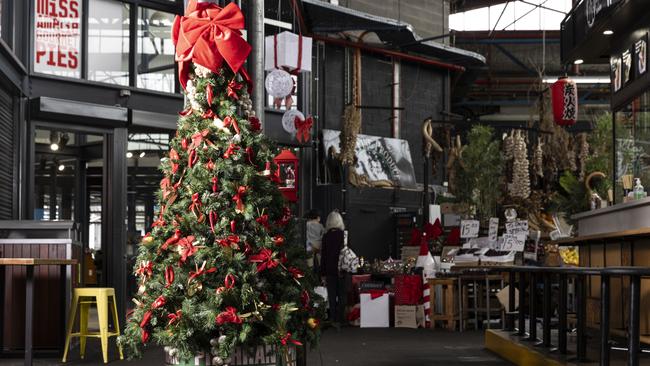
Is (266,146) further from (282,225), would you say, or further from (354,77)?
(354,77)

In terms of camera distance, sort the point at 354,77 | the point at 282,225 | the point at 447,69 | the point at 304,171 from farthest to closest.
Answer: the point at 447,69
the point at 354,77
the point at 304,171
the point at 282,225

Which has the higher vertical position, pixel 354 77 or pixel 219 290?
pixel 354 77

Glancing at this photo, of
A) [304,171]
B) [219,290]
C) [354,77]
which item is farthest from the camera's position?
[354,77]

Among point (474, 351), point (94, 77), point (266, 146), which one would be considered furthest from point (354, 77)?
point (266, 146)

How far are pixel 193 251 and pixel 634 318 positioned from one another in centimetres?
255

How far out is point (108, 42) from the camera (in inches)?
508

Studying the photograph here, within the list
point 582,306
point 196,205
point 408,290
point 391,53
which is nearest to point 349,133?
point 391,53

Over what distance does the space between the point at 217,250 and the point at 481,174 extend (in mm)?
13411

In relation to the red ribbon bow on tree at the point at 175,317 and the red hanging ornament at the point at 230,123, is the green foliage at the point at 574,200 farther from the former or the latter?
the red ribbon bow on tree at the point at 175,317

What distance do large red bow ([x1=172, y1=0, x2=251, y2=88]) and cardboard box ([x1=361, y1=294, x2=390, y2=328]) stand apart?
881 centimetres

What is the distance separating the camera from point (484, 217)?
1797 centimetres

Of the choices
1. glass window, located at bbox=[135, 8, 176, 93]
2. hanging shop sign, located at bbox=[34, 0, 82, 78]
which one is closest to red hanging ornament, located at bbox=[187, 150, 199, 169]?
hanging shop sign, located at bbox=[34, 0, 82, 78]

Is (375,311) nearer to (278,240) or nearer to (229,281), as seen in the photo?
(278,240)

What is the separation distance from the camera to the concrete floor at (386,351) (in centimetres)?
916
